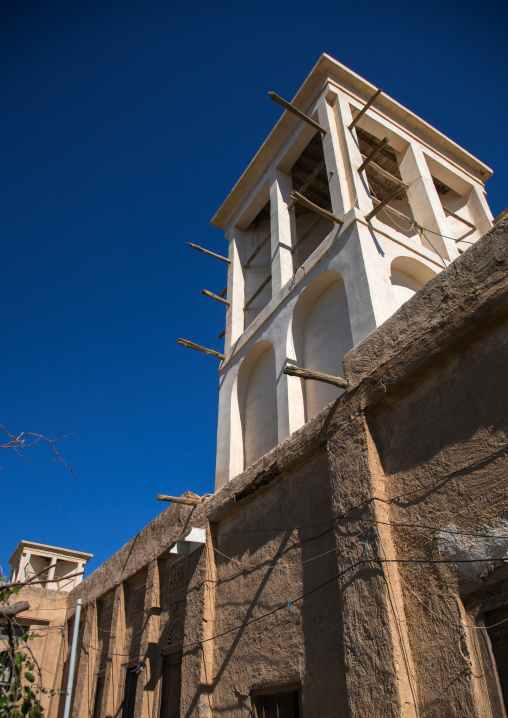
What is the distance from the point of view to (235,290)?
11492mm

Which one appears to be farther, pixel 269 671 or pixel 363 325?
pixel 363 325

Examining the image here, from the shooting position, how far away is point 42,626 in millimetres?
10383

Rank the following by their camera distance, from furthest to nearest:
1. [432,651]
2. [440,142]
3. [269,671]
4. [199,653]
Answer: [440,142] → [199,653] → [269,671] → [432,651]

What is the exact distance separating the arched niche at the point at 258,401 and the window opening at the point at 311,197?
7.02 ft

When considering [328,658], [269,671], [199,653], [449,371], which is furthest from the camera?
[199,653]

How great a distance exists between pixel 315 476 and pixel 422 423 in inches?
53.5

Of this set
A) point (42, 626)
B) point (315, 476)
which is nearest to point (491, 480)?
point (315, 476)

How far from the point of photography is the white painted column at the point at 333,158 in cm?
885

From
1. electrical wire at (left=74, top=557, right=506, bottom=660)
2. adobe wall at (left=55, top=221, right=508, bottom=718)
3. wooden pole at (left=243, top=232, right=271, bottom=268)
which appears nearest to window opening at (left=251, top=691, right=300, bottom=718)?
adobe wall at (left=55, top=221, right=508, bottom=718)

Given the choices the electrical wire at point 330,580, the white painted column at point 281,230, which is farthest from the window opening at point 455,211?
the electrical wire at point 330,580

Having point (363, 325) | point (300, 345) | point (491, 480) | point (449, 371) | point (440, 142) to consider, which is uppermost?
point (440, 142)

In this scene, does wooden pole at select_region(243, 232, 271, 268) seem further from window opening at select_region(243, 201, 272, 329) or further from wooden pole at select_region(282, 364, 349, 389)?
wooden pole at select_region(282, 364, 349, 389)

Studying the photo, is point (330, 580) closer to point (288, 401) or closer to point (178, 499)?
point (178, 499)

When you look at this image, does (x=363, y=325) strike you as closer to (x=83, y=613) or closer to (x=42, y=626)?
(x=83, y=613)
